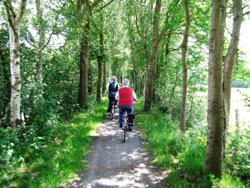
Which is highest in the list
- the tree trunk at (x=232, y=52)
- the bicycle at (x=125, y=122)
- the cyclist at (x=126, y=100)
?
the tree trunk at (x=232, y=52)

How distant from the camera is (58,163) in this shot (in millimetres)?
4297

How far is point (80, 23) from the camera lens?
8.10 meters

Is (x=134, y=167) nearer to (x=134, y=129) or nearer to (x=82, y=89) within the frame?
(x=134, y=129)

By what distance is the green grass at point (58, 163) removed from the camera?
3.57 metres

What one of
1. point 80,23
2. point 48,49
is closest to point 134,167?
point 48,49

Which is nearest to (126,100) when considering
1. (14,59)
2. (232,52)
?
(232,52)

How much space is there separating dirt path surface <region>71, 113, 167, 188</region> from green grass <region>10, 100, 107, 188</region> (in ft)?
0.85

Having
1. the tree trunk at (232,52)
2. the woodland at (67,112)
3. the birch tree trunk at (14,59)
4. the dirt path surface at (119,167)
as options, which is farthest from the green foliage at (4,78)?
the tree trunk at (232,52)

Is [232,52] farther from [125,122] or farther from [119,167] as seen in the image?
[119,167]

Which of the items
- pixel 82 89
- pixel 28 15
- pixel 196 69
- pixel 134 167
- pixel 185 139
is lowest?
pixel 134 167

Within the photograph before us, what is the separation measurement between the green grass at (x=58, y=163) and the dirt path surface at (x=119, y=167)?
26 centimetres

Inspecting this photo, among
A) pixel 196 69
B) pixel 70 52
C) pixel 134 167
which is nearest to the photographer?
pixel 134 167

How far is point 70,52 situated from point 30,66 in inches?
124

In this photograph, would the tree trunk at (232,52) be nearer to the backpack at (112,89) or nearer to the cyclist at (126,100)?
the cyclist at (126,100)
